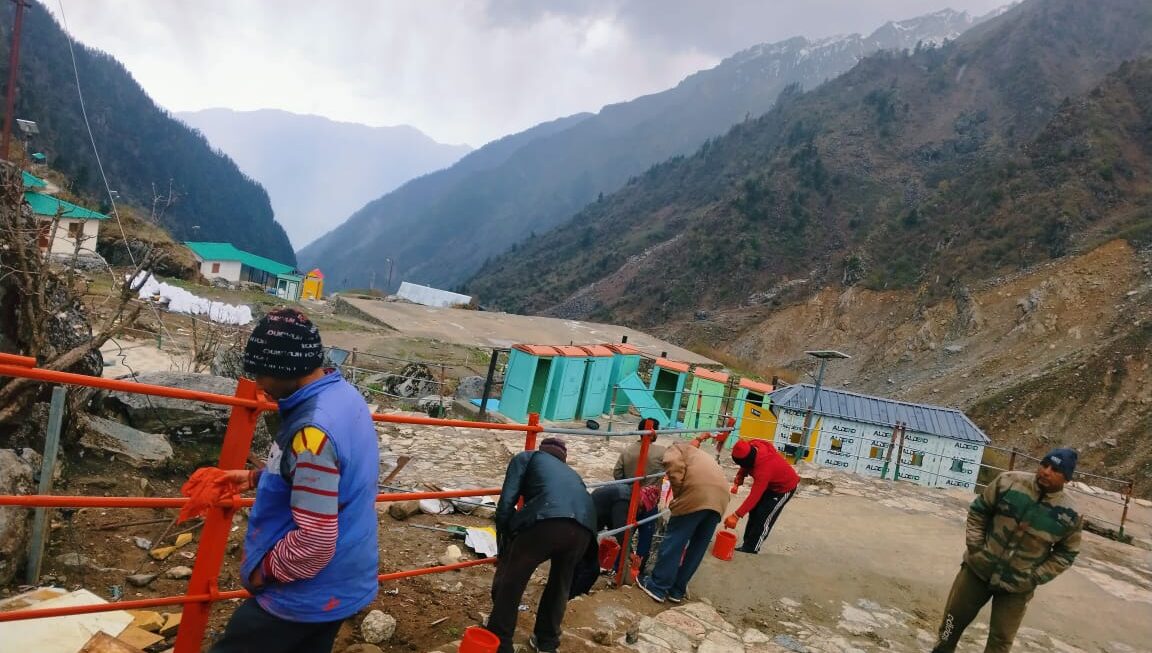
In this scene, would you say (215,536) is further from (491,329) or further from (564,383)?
(491,329)

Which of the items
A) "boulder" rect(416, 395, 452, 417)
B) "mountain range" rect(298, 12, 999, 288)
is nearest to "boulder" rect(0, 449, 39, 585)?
"boulder" rect(416, 395, 452, 417)

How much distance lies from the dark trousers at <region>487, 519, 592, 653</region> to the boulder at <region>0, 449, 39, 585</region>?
98.7 inches

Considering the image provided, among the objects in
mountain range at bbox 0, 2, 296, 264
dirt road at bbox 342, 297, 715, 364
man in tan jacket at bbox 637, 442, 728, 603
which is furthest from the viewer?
mountain range at bbox 0, 2, 296, 264

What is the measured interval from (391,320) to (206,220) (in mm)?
72460

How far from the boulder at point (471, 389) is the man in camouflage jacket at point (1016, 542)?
11484 mm

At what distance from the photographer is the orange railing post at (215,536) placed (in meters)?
2.32

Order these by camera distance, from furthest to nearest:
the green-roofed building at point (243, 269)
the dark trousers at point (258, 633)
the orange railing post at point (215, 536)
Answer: the green-roofed building at point (243, 269), the orange railing post at point (215, 536), the dark trousers at point (258, 633)

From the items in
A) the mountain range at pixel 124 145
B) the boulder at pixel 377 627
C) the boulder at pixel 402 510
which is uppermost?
the mountain range at pixel 124 145

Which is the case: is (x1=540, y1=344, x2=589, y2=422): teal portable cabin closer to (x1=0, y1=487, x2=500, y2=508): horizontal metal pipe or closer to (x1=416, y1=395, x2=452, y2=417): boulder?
(x1=416, y1=395, x2=452, y2=417): boulder

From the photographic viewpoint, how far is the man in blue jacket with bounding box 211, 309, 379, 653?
193 centimetres

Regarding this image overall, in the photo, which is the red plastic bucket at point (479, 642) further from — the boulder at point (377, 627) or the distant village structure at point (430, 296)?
the distant village structure at point (430, 296)

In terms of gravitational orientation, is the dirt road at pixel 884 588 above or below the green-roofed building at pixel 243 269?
below

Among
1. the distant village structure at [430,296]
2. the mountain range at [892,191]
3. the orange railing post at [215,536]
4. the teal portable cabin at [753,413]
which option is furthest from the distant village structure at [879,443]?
the distant village structure at [430,296]

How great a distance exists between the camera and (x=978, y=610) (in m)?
4.31
